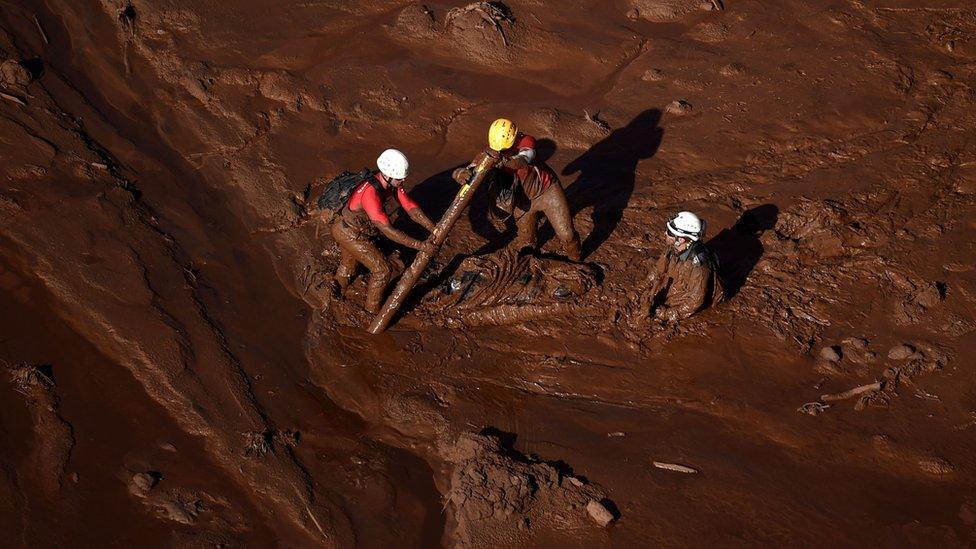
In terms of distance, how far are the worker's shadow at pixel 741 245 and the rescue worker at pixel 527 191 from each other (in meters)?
1.42

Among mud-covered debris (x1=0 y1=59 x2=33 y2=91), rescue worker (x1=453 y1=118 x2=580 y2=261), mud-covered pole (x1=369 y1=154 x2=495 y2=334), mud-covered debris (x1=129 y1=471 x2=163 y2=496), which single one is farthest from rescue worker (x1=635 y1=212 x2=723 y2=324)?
mud-covered debris (x1=0 y1=59 x2=33 y2=91)

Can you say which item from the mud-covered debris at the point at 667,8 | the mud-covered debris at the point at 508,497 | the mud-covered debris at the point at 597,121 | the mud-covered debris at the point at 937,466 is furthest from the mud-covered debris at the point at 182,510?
the mud-covered debris at the point at 667,8

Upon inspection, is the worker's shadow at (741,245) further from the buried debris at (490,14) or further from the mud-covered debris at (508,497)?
the buried debris at (490,14)

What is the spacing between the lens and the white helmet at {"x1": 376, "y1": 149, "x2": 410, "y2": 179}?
6500 mm

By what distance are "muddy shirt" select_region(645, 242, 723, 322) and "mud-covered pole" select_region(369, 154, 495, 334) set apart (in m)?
1.74

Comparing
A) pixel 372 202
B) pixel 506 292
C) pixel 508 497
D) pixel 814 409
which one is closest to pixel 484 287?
pixel 506 292

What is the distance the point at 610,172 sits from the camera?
28.6 ft

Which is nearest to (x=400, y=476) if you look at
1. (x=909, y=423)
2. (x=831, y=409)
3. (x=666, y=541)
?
(x=666, y=541)

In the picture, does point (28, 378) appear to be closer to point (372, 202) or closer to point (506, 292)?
point (372, 202)

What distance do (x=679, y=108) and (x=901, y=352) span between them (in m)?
3.94

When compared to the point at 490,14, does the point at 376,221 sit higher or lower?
lower

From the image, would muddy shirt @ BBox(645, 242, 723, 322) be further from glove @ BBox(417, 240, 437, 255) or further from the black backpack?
the black backpack

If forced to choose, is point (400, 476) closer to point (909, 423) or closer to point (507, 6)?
point (909, 423)

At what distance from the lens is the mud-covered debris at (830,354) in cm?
673
